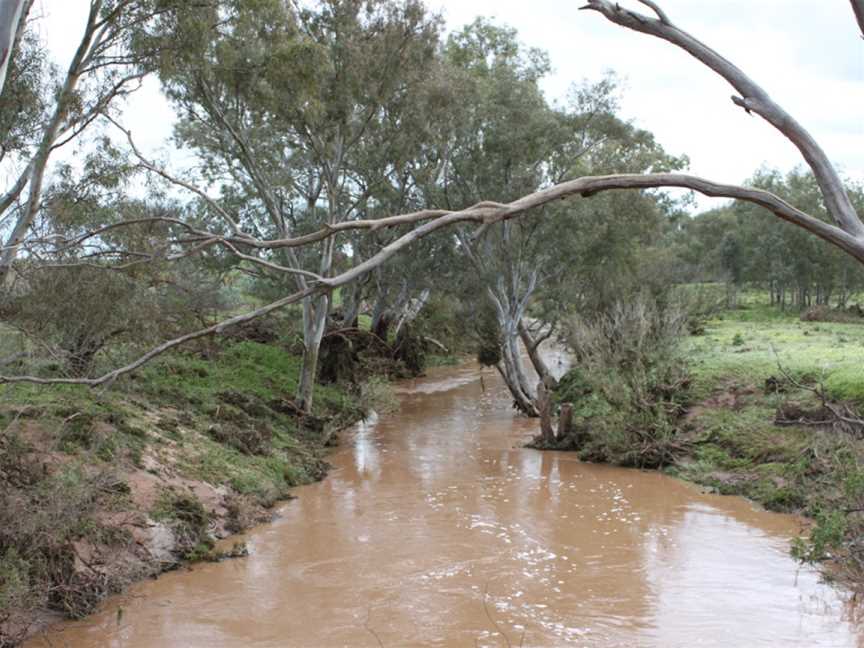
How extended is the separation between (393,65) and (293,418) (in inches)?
323

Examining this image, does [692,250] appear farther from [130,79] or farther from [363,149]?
[130,79]

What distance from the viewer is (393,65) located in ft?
63.5

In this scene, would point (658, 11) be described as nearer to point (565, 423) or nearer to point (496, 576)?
point (496, 576)

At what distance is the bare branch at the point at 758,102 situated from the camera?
16.0ft

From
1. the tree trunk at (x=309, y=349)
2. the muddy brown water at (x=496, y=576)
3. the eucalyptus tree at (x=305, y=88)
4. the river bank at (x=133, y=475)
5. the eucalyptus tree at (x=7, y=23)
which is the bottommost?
the muddy brown water at (x=496, y=576)

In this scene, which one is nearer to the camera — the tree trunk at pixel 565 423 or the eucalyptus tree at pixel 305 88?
the eucalyptus tree at pixel 305 88

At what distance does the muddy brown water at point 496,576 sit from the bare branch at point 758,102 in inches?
207

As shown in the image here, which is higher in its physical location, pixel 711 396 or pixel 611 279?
pixel 611 279

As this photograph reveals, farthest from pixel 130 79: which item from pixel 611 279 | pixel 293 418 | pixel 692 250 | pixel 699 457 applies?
pixel 692 250

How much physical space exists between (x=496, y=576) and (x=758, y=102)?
23.3 ft

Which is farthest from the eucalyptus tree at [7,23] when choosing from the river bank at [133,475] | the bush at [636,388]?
the bush at [636,388]

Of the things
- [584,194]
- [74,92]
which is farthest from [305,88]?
[584,194]

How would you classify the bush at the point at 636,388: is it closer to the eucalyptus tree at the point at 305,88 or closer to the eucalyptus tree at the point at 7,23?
the eucalyptus tree at the point at 305,88

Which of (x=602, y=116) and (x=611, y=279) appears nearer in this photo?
(x=602, y=116)
